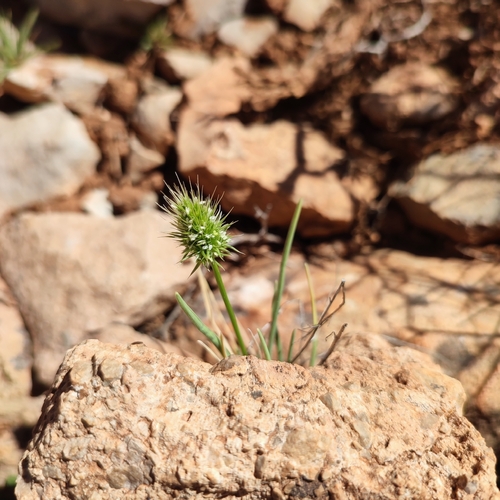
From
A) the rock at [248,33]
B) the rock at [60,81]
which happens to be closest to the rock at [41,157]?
the rock at [60,81]

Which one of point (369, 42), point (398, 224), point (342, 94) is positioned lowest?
point (398, 224)

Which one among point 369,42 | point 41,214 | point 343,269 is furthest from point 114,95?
point 343,269

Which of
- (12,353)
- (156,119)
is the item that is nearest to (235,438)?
(12,353)

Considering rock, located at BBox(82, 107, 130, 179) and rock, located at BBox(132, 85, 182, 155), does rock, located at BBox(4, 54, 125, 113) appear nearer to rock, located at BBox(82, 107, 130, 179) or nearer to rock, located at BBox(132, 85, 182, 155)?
rock, located at BBox(82, 107, 130, 179)

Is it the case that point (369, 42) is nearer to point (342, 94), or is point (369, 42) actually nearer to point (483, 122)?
point (342, 94)

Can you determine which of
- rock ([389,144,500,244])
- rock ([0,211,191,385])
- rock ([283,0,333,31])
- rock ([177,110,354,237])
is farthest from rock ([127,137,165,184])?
rock ([389,144,500,244])

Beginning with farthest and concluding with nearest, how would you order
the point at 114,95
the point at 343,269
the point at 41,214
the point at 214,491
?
the point at 114,95
the point at 41,214
the point at 343,269
the point at 214,491
